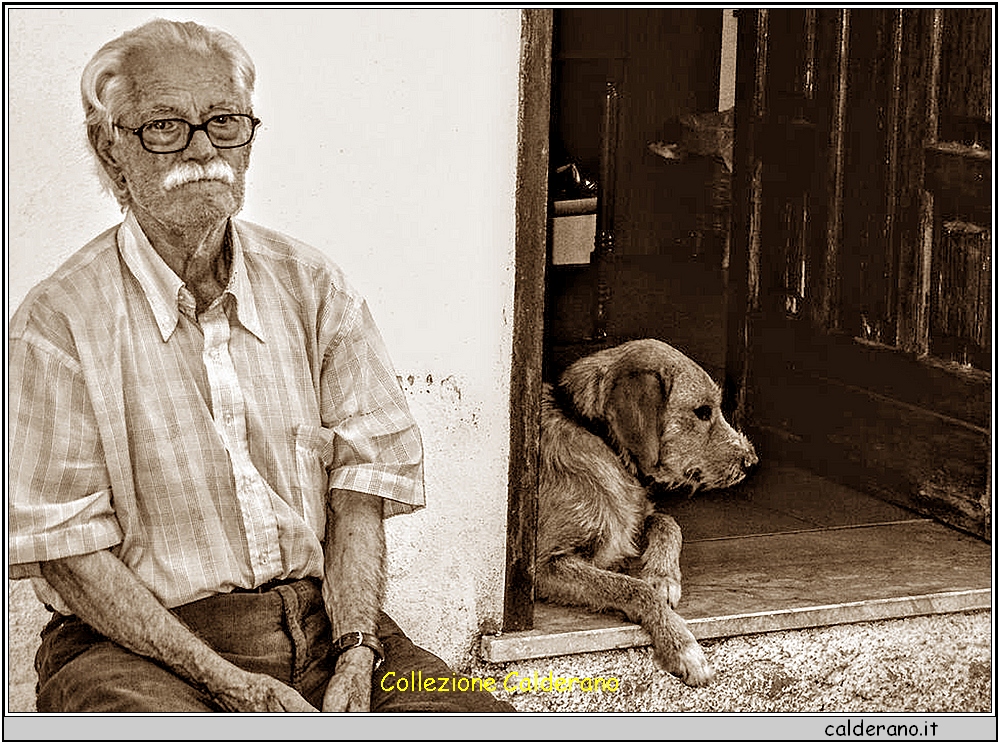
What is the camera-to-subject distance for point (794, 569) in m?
5.23

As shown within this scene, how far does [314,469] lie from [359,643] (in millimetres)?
481

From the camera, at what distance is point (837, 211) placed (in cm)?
590

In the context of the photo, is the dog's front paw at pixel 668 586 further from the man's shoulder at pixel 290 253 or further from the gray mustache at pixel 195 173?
the gray mustache at pixel 195 173

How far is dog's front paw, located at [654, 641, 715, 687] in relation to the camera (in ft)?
15.3

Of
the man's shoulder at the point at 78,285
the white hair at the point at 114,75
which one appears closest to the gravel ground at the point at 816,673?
the man's shoulder at the point at 78,285

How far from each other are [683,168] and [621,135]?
53 cm

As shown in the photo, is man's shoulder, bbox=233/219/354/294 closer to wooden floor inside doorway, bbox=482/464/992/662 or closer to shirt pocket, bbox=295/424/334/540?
shirt pocket, bbox=295/424/334/540

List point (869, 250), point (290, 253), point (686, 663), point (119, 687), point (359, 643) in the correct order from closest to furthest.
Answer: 1. point (119, 687)
2. point (359, 643)
3. point (290, 253)
4. point (686, 663)
5. point (869, 250)

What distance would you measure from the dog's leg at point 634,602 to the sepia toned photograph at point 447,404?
0.02 metres

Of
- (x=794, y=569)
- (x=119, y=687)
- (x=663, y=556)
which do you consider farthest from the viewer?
(x=794, y=569)

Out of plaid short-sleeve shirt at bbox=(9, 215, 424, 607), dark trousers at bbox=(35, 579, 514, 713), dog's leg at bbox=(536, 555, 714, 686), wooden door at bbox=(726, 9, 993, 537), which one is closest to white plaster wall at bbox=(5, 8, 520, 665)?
plaid short-sleeve shirt at bbox=(9, 215, 424, 607)

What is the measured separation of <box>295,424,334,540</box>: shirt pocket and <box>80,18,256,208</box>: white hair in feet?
2.56

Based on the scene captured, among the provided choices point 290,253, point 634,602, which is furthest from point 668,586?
point 290,253

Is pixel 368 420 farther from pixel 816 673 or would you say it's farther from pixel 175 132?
pixel 816 673
